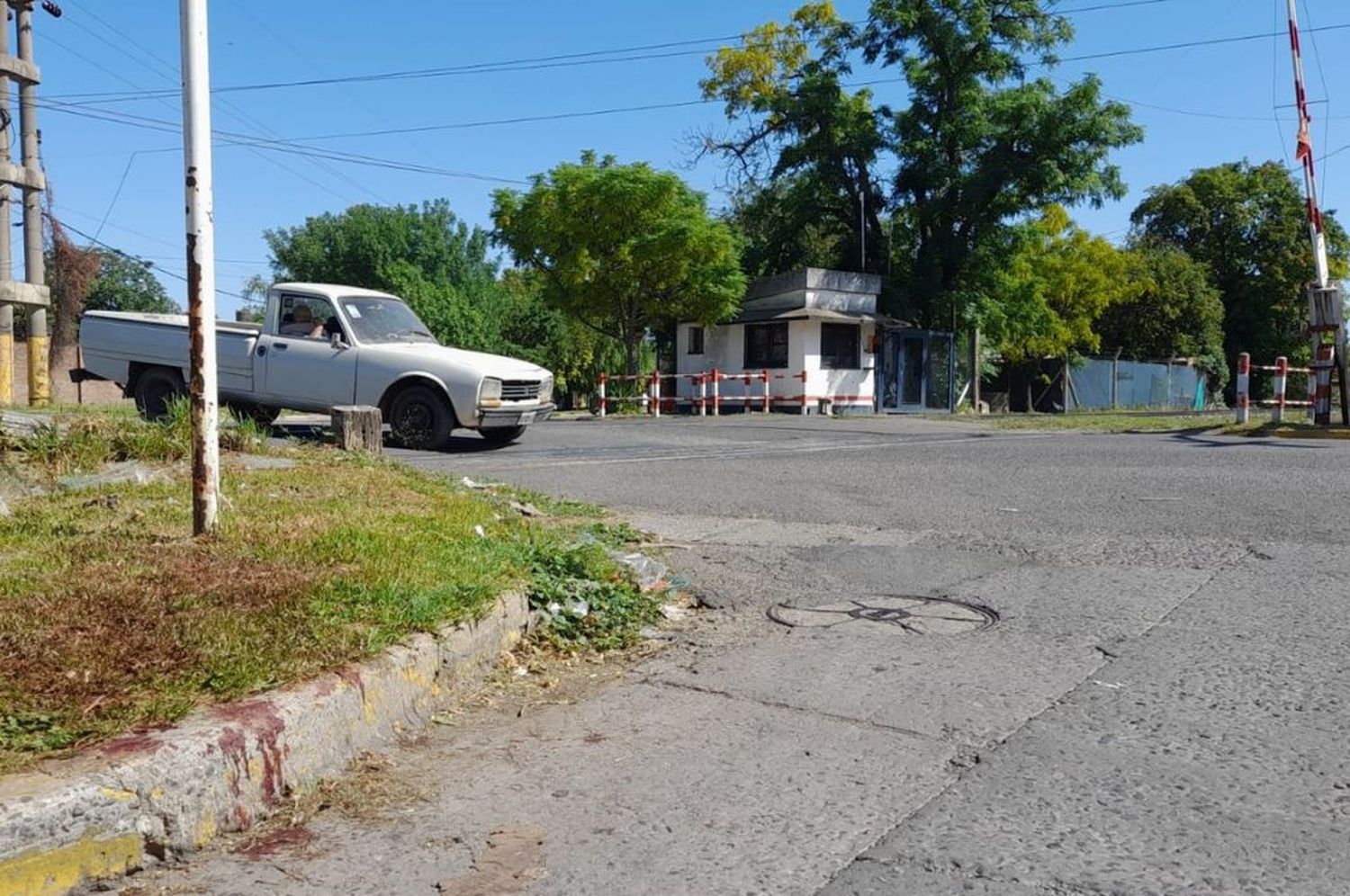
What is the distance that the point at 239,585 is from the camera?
14.6 ft

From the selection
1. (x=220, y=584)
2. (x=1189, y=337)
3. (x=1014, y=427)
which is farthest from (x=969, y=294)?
(x=220, y=584)

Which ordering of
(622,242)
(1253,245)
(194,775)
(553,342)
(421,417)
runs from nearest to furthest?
(194,775) → (421,417) → (622,242) → (553,342) → (1253,245)

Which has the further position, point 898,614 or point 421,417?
point 421,417

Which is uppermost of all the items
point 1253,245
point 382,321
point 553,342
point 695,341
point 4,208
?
point 1253,245

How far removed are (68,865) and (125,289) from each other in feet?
199

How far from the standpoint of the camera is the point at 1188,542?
7.11m

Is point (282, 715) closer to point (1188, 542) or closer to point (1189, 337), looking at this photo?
point (1188, 542)

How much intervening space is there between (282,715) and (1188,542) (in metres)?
5.90

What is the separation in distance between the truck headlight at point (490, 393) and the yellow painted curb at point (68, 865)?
10.0 meters

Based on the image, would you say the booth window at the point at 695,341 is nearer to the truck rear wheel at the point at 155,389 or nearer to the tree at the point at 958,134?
the tree at the point at 958,134

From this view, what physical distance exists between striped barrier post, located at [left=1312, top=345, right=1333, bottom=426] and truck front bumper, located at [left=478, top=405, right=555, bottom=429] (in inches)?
455

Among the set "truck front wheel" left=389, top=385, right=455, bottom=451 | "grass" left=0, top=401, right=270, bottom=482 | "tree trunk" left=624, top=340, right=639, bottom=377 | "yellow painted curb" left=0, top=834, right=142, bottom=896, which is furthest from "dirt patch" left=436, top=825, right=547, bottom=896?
"tree trunk" left=624, top=340, right=639, bottom=377

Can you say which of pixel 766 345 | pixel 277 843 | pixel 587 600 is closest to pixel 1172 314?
pixel 766 345

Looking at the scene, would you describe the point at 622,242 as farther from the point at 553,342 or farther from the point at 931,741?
the point at 931,741
